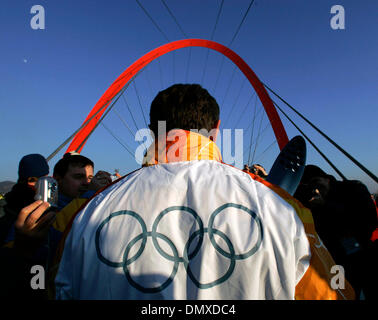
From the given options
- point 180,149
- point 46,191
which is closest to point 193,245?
point 180,149

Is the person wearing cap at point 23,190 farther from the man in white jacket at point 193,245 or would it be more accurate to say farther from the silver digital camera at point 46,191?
the man in white jacket at point 193,245

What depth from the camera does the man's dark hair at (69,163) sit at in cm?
318

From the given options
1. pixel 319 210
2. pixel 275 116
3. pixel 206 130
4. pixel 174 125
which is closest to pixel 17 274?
pixel 174 125

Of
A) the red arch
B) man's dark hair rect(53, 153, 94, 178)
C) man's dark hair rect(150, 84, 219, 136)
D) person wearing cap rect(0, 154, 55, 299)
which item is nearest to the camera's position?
person wearing cap rect(0, 154, 55, 299)

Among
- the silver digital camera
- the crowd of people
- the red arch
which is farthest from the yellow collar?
the red arch

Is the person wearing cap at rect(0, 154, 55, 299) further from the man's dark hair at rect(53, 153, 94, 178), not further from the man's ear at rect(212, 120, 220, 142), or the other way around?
the man's dark hair at rect(53, 153, 94, 178)

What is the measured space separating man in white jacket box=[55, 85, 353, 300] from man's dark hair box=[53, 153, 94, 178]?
2.61 m

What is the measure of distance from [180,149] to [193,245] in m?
0.46

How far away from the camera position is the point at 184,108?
1217 mm

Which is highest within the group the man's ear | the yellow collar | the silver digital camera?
the man's ear

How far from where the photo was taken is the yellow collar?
1086 mm

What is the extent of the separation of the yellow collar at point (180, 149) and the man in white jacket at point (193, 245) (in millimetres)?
146

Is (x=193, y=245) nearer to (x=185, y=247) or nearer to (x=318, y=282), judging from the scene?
(x=185, y=247)

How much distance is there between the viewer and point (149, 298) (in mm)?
869
